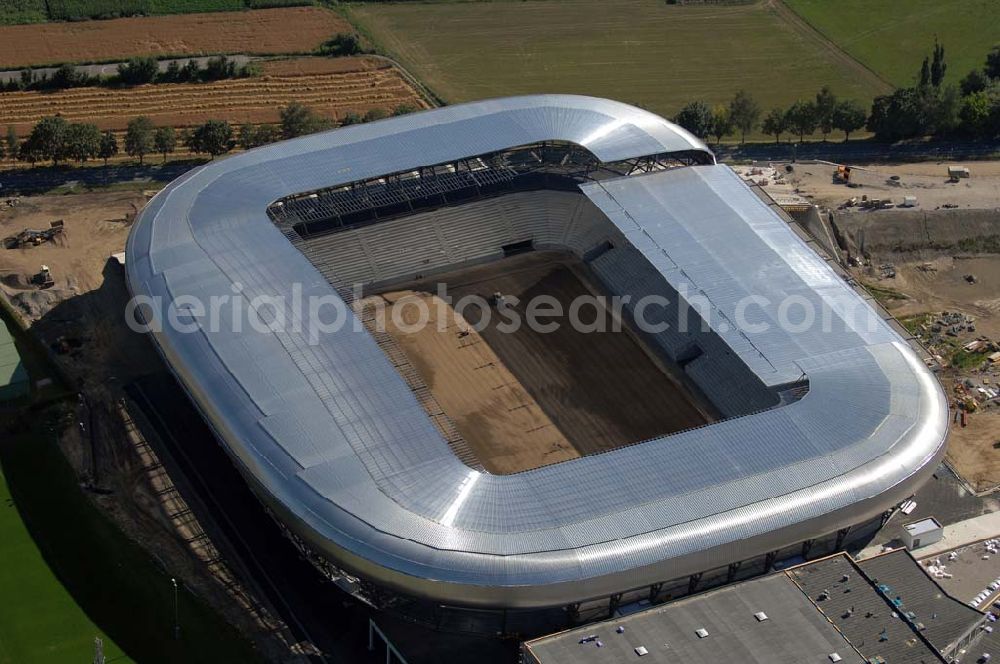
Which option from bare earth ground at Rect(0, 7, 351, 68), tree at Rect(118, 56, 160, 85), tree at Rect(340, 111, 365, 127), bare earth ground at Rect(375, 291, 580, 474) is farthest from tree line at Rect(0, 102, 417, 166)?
bare earth ground at Rect(375, 291, 580, 474)

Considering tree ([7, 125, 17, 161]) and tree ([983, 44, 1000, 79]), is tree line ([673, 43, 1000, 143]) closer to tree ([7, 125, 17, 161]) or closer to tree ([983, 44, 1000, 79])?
tree ([983, 44, 1000, 79])

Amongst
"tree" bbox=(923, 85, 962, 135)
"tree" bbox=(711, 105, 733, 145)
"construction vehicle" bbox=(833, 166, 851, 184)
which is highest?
"tree" bbox=(923, 85, 962, 135)

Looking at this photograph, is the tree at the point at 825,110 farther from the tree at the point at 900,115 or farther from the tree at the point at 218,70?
the tree at the point at 218,70

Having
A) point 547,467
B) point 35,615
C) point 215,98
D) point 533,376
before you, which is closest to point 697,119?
point 533,376

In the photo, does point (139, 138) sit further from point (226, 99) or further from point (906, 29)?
point (906, 29)

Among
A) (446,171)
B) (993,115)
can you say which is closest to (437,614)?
(446,171)

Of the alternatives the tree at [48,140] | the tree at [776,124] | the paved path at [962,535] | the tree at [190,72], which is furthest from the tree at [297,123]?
the paved path at [962,535]
